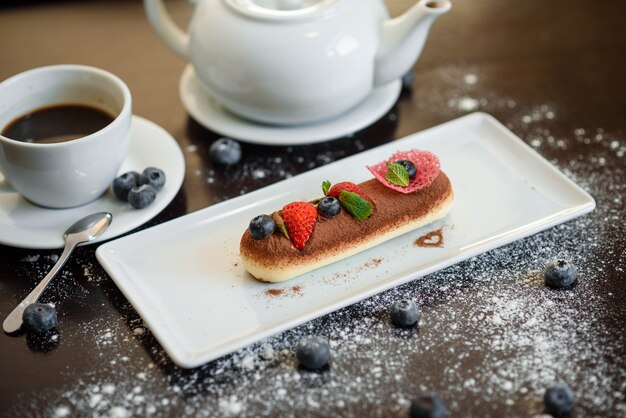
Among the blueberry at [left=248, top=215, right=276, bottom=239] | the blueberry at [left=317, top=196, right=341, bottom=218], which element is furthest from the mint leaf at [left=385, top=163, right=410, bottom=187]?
the blueberry at [left=248, top=215, right=276, bottom=239]

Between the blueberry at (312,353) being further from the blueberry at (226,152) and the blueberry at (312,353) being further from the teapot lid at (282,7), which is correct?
the teapot lid at (282,7)

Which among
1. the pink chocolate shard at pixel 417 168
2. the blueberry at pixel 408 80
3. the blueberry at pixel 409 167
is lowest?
the blueberry at pixel 408 80

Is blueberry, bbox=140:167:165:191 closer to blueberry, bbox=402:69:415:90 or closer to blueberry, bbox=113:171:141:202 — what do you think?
blueberry, bbox=113:171:141:202

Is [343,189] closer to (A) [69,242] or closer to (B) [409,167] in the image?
(B) [409,167]

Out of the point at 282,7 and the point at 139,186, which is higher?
the point at 282,7

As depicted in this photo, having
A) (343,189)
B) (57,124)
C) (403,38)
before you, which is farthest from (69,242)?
(403,38)

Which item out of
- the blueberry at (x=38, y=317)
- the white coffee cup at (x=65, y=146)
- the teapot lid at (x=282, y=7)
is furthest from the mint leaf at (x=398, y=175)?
the blueberry at (x=38, y=317)
